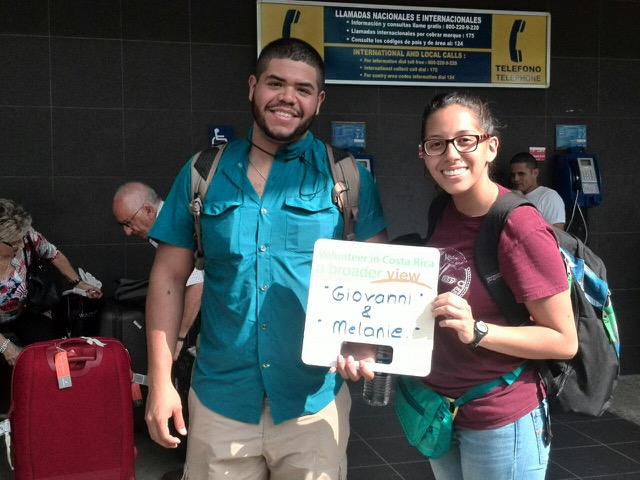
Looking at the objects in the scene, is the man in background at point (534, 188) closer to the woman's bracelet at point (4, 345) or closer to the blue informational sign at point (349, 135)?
the blue informational sign at point (349, 135)

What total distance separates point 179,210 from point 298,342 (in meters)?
0.52

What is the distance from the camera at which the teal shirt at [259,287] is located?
2068mm

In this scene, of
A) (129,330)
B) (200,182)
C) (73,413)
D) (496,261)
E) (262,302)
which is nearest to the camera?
(496,261)

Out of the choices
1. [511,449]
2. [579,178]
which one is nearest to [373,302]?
[511,449]

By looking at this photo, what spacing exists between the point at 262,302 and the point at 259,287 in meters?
0.04

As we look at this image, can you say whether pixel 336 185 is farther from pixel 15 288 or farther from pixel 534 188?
pixel 534 188

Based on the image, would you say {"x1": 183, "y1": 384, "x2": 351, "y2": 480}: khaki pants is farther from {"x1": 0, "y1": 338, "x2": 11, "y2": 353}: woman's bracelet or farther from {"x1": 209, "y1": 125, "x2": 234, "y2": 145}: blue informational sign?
{"x1": 209, "y1": 125, "x2": 234, "y2": 145}: blue informational sign

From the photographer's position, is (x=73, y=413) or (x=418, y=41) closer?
(x=73, y=413)

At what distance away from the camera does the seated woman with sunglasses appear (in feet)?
14.4

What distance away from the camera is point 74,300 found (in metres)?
4.66

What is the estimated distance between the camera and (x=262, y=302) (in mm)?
2066

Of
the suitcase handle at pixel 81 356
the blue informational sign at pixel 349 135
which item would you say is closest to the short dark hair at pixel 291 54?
the suitcase handle at pixel 81 356

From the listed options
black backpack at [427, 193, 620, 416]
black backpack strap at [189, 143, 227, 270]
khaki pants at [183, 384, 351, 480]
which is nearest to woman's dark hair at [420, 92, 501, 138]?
black backpack at [427, 193, 620, 416]

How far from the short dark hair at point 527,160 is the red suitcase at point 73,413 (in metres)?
3.38
